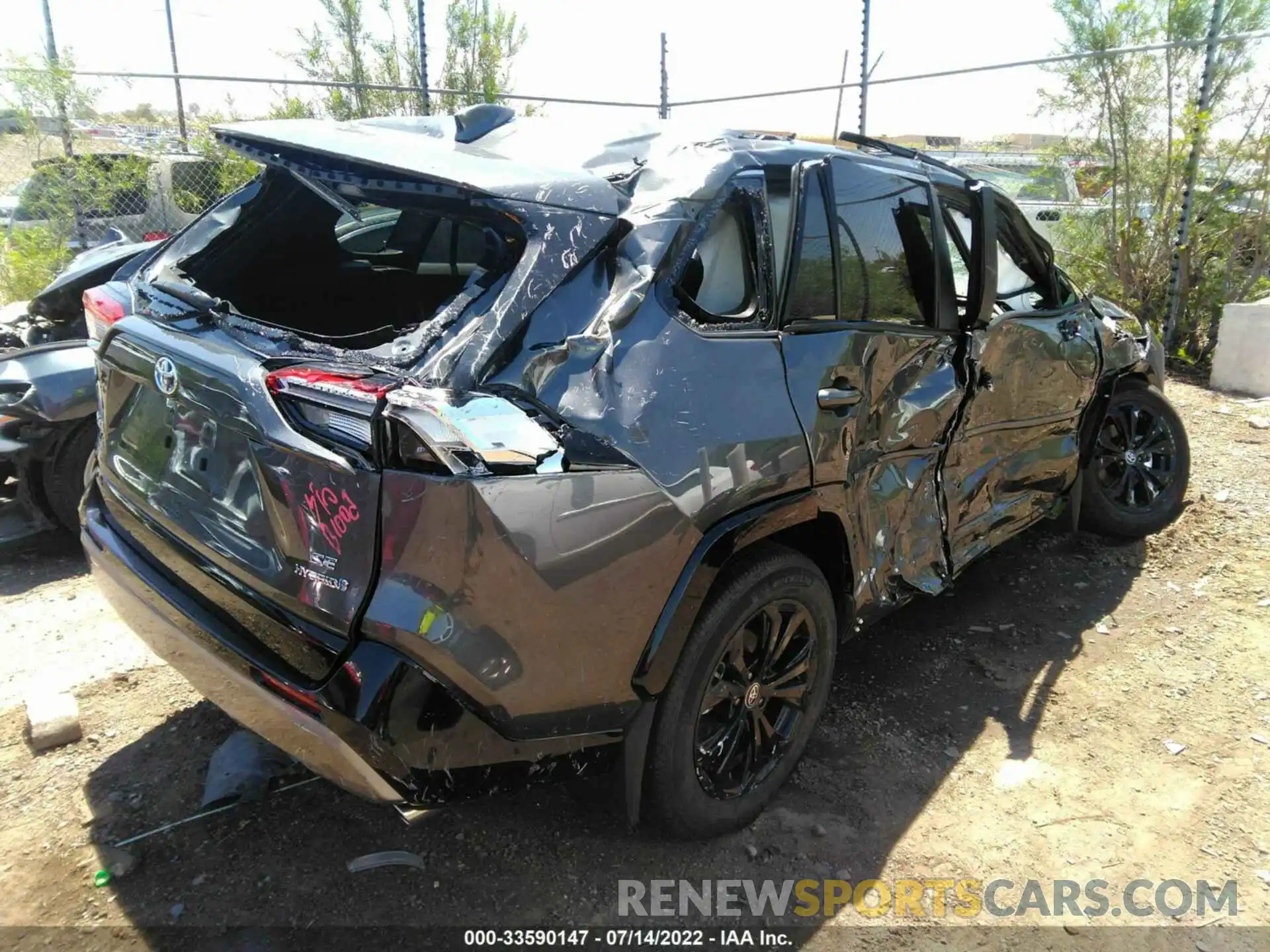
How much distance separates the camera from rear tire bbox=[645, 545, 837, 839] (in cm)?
230

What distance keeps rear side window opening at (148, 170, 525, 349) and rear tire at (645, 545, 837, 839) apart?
1.21 m

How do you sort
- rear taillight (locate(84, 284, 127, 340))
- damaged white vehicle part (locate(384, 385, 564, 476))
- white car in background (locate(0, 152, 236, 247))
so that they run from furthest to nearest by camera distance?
1. white car in background (locate(0, 152, 236, 247))
2. rear taillight (locate(84, 284, 127, 340))
3. damaged white vehicle part (locate(384, 385, 564, 476))

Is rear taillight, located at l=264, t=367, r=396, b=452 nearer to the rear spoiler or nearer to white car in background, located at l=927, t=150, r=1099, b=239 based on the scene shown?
the rear spoiler

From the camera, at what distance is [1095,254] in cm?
882

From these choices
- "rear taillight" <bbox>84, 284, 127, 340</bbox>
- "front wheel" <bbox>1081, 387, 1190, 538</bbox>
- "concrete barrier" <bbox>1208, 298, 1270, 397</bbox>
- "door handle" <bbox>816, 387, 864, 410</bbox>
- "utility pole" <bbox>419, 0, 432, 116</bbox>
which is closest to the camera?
"door handle" <bbox>816, 387, 864, 410</bbox>

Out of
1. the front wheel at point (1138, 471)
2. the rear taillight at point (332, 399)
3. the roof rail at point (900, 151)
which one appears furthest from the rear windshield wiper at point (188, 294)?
the front wheel at point (1138, 471)

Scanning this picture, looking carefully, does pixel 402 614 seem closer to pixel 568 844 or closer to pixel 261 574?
pixel 261 574

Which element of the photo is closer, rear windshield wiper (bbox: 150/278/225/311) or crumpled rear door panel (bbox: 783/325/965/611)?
rear windshield wiper (bbox: 150/278/225/311)

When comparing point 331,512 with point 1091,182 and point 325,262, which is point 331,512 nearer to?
point 325,262

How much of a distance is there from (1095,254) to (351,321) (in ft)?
26.7

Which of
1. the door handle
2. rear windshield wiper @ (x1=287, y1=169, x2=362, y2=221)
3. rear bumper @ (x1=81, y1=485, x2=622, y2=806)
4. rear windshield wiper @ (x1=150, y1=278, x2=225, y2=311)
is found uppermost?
rear windshield wiper @ (x1=287, y1=169, x2=362, y2=221)

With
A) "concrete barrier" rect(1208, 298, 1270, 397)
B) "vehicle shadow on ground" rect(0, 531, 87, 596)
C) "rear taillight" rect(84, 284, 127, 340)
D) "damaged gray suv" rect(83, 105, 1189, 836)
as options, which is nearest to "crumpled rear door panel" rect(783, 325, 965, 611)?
"damaged gray suv" rect(83, 105, 1189, 836)

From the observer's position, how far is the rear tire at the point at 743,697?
2.30 metres

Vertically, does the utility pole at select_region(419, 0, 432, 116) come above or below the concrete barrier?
above
